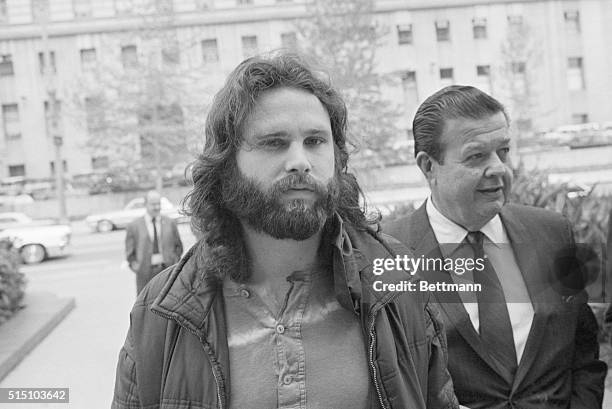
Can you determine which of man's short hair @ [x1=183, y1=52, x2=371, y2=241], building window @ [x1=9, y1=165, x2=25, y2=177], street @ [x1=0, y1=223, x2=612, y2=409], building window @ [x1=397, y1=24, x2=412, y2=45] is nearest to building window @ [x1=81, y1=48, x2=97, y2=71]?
building window @ [x1=9, y1=165, x2=25, y2=177]

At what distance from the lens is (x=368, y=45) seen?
2.70 m

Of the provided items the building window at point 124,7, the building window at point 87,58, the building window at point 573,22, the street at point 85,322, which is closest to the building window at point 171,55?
the building window at point 124,7

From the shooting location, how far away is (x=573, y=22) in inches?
78.2

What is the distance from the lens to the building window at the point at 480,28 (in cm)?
202

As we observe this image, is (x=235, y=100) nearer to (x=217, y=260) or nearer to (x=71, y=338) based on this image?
(x=217, y=260)

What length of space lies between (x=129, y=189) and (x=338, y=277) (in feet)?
11.4

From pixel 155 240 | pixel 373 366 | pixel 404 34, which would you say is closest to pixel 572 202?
pixel 404 34

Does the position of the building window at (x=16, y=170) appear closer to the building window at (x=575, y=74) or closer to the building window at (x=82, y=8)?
the building window at (x=82, y=8)

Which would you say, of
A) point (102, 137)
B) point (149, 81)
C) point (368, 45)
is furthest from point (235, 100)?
point (149, 81)

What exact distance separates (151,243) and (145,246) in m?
0.05

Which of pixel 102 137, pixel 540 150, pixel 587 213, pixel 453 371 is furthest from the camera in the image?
pixel 102 137

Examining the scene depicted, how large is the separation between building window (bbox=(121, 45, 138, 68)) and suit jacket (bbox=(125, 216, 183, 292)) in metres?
1.17

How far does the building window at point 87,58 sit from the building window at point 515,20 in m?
1.88

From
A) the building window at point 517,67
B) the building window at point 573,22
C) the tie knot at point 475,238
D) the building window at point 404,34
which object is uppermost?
the building window at point 404,34
